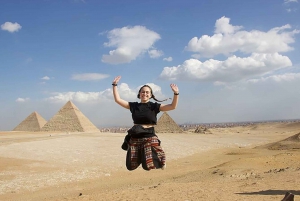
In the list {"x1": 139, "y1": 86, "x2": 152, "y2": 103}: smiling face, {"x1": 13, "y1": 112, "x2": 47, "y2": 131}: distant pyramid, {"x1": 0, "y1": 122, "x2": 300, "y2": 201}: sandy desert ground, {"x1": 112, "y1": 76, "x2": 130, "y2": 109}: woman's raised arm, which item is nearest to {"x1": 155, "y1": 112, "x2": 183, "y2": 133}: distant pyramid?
{"x1": 13, "y1": 112, "x2": 47, "y2": 131}: distant pyramid

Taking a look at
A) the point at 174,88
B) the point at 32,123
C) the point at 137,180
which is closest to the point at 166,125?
the point at 32,123

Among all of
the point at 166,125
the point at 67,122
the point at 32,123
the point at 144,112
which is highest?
the point at 32,123

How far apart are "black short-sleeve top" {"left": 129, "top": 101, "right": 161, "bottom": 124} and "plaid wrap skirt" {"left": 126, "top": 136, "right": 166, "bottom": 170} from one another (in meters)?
0.25

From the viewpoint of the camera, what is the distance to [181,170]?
1739 cm

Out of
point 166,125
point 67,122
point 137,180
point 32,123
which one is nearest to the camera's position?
point 137,180

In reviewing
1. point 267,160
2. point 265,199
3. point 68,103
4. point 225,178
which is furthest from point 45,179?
point 68,103

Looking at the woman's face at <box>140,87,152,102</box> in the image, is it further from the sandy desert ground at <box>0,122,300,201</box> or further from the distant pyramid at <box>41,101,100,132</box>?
the distant pyramid at <box>41,101,100,132</box>

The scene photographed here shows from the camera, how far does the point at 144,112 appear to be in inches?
170

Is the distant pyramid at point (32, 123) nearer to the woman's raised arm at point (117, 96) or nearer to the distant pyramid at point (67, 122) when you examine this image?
the distant pyramid at point (67, 122)

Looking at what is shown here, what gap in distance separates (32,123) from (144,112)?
3006 inches

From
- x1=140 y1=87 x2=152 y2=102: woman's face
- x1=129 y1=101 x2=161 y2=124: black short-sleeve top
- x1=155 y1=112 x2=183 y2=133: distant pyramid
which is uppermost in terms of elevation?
x1=140 y1=87 x2=152 y2=102: woman's face

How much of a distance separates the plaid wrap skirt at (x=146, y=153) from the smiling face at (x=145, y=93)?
55cm

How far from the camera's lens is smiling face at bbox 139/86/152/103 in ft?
14.5

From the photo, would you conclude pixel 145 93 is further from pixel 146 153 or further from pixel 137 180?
pixel 137 180
